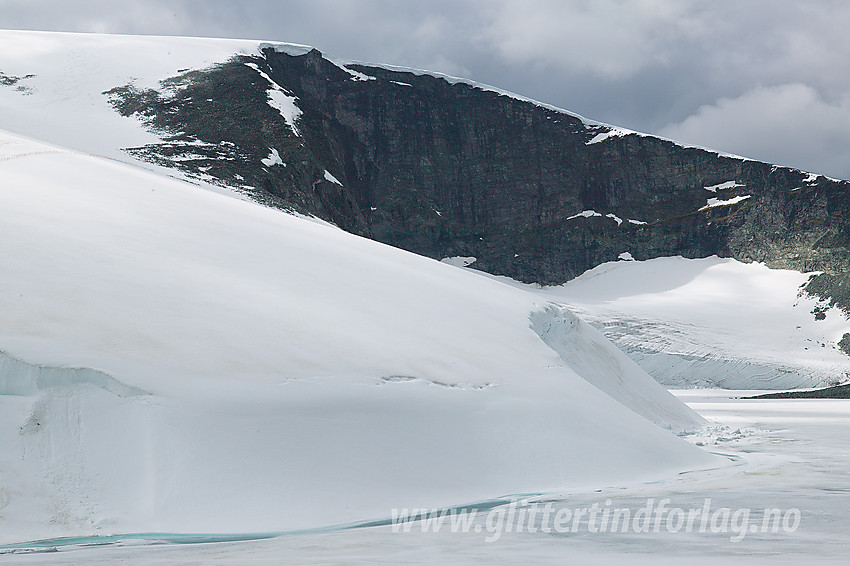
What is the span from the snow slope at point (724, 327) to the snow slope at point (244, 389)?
31221 millimetres

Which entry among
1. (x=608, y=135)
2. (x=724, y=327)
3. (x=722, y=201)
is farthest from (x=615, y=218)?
(x=724, y=327)

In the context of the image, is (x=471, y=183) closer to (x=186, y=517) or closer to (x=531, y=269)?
(x=531, y=269)

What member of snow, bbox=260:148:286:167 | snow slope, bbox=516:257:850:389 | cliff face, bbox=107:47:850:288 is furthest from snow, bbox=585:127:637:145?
snow, bbox=260:148:286:167

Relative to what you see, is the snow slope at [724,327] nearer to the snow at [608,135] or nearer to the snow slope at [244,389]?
the snow at [608,135]

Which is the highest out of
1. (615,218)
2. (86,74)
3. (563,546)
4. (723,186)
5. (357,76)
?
(357,76)

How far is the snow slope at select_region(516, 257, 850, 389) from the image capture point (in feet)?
130

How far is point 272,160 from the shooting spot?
3941cm

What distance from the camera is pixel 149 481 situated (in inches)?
229

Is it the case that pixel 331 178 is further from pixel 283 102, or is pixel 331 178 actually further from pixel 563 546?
pixel 563 546

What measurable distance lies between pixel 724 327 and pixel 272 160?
28403mm

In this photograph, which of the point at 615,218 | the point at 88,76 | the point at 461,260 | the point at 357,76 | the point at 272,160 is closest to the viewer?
the point at 88,76

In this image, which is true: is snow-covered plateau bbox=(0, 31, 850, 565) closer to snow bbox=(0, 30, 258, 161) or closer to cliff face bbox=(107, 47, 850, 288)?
snow bbox=(0, 30, 258, 161)

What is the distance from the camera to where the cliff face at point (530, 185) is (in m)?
59.2

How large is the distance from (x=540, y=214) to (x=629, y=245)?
8500mm
